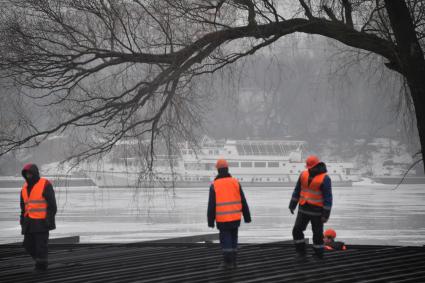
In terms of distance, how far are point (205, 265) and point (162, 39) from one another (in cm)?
413

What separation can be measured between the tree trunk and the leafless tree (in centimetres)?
1

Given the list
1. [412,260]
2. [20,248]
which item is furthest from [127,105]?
[412,260]

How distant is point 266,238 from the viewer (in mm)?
21031

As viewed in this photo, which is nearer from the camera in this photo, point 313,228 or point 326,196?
point 326,196

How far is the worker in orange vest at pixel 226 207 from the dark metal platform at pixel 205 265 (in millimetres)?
299

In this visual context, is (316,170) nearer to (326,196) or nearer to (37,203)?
(326,196)

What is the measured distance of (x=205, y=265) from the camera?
8484 millimetres

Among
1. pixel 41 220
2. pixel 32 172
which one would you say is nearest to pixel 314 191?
pixel 41 220

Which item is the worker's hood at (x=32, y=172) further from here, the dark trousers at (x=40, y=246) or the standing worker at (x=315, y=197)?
the standing worker at (x=315, y=197)

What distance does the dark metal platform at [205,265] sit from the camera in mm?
7406

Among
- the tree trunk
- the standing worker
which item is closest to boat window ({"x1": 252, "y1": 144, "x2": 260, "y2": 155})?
the tree trunk

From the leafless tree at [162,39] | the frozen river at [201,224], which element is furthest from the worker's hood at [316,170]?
the frozen river at [201,224]

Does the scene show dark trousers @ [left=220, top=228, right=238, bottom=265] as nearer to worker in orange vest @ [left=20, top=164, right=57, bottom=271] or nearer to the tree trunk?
worker in orange vest @ [left=20, top=164, right=57, bottom=271]

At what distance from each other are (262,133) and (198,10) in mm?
91135
